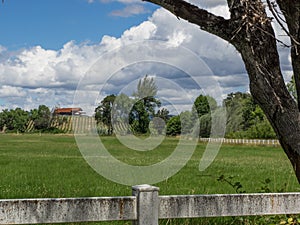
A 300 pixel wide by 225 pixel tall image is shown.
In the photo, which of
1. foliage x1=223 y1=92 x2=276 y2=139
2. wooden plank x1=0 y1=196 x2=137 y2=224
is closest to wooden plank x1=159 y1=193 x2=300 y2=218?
wooden plank x1=0 y1=196 x2=137 y2=224

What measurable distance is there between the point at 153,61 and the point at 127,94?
819mm

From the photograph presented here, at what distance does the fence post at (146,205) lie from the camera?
15.1 feet

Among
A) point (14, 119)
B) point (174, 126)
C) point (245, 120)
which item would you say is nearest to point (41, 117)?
point (14, 119)

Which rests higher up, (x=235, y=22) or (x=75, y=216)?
(x=235, y=22)

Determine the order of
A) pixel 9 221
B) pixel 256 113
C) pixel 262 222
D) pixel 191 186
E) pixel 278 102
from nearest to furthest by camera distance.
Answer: pixel 9 221 → pixel 278 102 → pixel 262 222 → pixel 191 186 → pixel 256 113

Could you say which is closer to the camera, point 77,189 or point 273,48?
point 273,48

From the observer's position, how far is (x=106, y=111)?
31.0ft

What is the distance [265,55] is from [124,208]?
6.47ft

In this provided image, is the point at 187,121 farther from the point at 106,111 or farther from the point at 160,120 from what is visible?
the point at 106,111

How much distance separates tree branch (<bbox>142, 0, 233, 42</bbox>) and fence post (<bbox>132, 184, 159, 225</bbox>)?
1683 mm

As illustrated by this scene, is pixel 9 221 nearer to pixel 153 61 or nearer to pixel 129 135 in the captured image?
pixel 129 135

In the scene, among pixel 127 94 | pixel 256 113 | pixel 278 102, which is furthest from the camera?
pixel 256 113

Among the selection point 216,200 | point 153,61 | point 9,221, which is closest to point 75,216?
point 9,221

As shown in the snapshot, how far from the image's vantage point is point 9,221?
4383 mm
